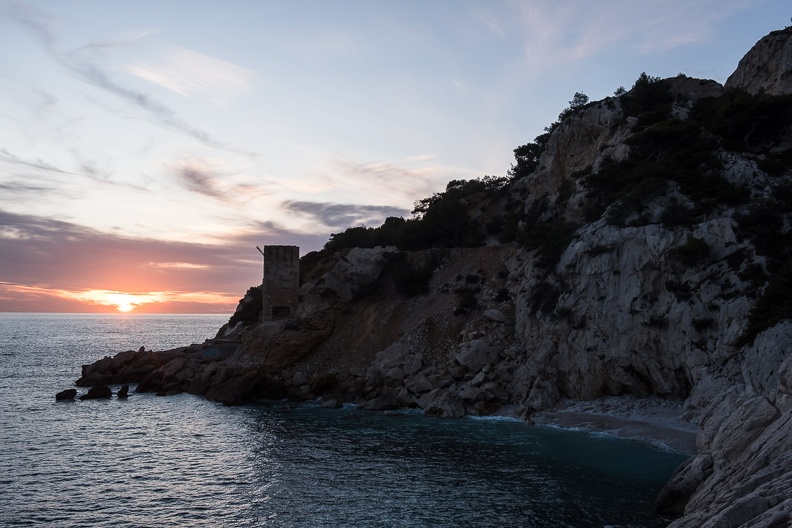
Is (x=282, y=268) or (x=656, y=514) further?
(x=282, y=268)

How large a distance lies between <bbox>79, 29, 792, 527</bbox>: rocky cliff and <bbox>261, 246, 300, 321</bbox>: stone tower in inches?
60.2

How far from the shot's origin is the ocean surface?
20.0 m

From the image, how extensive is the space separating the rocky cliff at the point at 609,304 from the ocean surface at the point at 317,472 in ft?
11.4

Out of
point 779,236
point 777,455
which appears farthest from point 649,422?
point 777,455

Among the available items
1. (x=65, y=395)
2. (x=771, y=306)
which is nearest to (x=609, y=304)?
(x=771, y=306)

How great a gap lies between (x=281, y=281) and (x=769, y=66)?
48709 millimetres

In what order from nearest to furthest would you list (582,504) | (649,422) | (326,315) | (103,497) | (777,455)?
(777,455) → (582,504) → (103,497) → (649,422) → (326,315)

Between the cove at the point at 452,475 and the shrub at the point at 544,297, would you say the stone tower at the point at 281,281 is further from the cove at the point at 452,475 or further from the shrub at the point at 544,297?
the shrub at the point at 544,297

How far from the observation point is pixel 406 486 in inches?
901

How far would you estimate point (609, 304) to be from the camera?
1441 inches

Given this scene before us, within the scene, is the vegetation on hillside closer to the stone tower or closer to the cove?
the stone tower

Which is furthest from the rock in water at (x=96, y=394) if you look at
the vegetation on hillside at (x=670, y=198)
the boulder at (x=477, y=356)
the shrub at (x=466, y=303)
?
the shrub at (x=466, y=303)

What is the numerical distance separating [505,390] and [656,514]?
1965 cm

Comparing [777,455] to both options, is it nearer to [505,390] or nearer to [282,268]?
[505,390]
